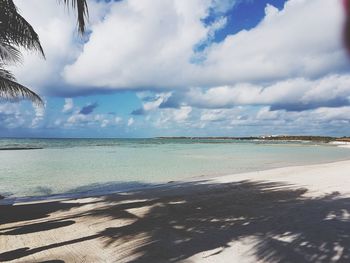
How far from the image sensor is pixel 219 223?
669 centimetres

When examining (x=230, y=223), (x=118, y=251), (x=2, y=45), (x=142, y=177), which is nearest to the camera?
(x=118, y=251)

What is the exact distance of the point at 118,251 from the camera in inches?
211

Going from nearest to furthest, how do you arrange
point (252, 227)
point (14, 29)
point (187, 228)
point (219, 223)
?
1. point (252, 227)
2. point (187, 228)
3. point (219, 223)
4. point (14, 29)

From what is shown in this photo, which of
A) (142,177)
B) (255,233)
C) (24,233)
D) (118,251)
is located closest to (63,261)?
(118,251)

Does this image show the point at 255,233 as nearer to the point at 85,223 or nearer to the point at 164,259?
the point at 164,259

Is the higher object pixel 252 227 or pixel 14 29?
pixel 14 29

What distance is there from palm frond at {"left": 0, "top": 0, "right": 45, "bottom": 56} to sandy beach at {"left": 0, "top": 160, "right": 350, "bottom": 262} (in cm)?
433

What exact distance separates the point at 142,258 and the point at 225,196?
212 inches

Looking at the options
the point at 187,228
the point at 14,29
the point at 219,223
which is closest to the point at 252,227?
the point at 219,223

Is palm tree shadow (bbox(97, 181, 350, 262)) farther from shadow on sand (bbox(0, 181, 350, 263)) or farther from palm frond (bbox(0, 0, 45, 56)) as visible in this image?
palm frond (bbox(0, 0, 45, 56))

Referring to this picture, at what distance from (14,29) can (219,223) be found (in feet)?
20.6

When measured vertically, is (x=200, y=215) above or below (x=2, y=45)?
below

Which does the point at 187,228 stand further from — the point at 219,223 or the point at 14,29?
the point at 14,29

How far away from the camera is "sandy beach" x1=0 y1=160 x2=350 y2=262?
505cm
